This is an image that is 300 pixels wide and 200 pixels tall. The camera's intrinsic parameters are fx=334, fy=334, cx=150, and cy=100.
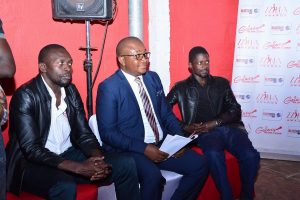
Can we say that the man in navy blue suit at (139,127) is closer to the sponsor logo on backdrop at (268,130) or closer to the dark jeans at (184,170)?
the dark jeans at (184,170)

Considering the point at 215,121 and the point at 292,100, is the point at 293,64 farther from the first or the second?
the point at 215,121

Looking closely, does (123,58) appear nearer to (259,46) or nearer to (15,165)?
(15,165)

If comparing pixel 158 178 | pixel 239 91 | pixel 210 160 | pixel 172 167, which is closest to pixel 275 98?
pixel 239 91

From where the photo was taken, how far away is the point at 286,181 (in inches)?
145

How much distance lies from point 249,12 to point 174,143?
2.39 metres

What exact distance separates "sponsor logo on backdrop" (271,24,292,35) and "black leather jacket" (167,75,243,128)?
3.67 feet

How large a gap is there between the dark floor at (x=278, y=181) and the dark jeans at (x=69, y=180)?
149 centimetres

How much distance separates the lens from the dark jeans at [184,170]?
2580 millimetres

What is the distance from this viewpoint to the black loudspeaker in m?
3.03

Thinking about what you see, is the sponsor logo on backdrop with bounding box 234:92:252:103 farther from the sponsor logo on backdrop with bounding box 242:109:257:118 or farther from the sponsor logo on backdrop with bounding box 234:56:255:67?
the sponsor logo on backdrop with bounding box 234:56:255:67

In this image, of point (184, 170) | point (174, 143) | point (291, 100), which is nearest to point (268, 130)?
point (291, 100)

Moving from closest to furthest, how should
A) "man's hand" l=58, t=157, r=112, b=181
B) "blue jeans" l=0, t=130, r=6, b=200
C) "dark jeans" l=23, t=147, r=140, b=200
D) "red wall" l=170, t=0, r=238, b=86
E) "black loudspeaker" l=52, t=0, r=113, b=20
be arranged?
"blue jeans" l=0, t=130, r=6, b=200, "dark jeans" l=23, t=147, r=140, b=200, "man's hand" l=58, t=157, r=112, b=181, "black loudspeaker" l=52, t=0, r=113, b=20, "red wall" l=170, t=0, r=238, b=86

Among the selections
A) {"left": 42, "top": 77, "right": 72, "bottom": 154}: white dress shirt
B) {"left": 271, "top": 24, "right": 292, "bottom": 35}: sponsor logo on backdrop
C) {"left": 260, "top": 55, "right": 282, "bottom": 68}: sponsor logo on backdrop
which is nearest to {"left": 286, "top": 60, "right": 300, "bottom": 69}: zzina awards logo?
{"left": 260, "top": 55, "right": 282, "bottom": 68}: sponsor logo on backdrop

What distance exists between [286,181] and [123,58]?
227 cm
